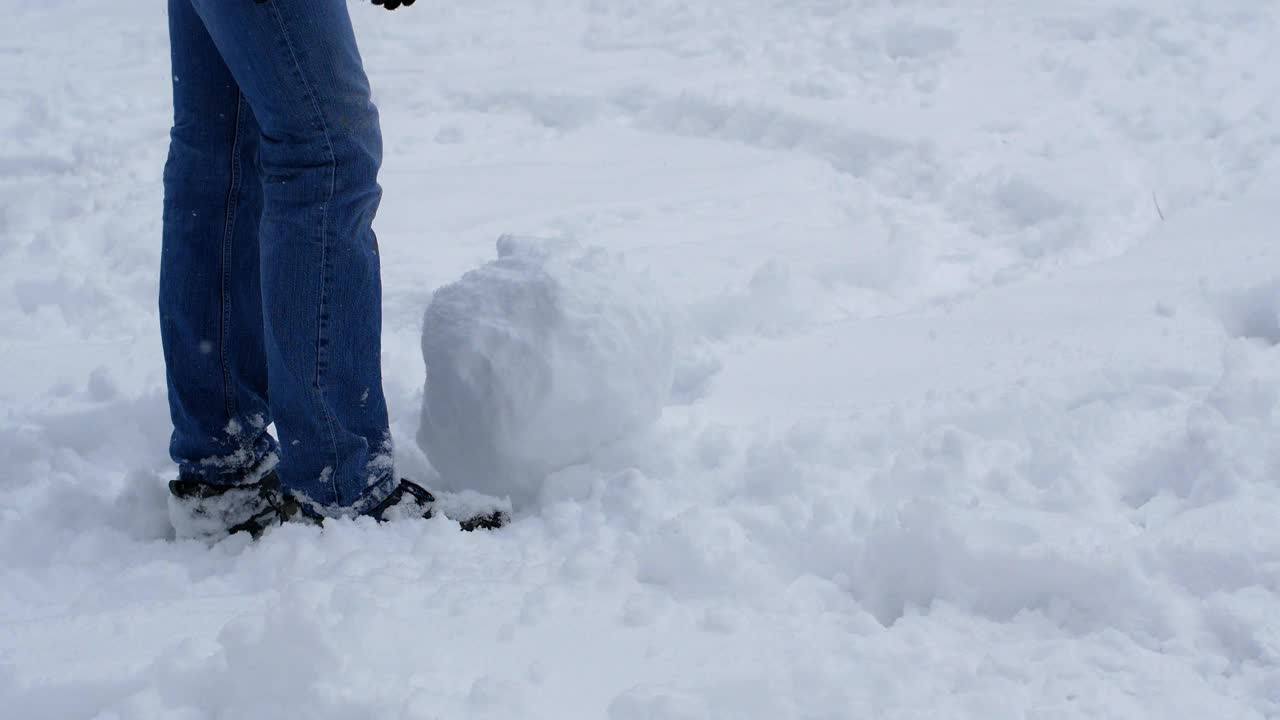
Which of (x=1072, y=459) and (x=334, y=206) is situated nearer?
(x=334, y=206)

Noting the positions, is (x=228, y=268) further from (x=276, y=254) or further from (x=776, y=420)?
(x=776, y=420)

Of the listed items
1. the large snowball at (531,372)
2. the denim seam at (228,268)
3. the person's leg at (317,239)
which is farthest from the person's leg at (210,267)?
the large snowball at (531,372)

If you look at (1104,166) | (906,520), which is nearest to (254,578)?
(906,520)

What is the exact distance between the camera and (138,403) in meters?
2.09

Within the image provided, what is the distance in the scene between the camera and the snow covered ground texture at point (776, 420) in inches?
48.8

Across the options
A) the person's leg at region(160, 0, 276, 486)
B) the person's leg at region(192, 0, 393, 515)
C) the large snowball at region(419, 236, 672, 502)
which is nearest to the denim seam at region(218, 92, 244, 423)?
the person's leg at region(160, 0, 276, 486)

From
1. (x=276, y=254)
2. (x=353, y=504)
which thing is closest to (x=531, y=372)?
(x=353, y=504)

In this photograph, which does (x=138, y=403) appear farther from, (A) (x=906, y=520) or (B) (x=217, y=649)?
(A) (x=906, y=520)

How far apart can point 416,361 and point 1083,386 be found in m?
1.35

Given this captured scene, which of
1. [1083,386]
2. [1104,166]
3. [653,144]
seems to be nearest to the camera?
[1083,386]

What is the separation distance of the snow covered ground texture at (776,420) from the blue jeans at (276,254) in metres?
0.15

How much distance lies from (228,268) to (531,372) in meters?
0.50

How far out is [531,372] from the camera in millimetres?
1803

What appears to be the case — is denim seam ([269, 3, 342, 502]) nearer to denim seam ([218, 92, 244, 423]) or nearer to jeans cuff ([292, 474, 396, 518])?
jeans cuff ([292, 474, 396, 518])
